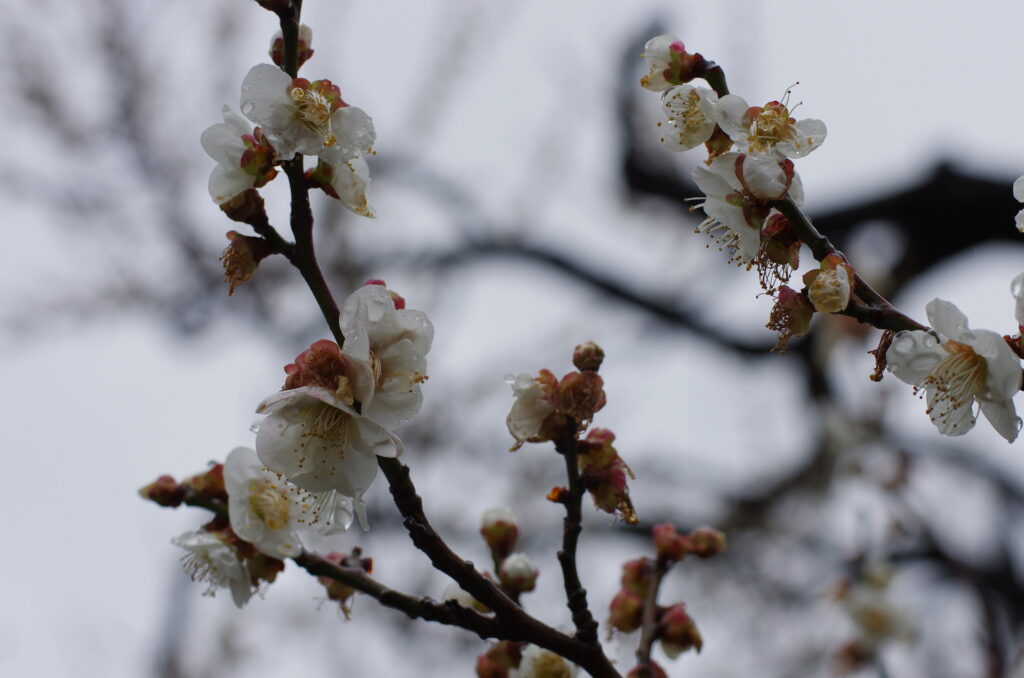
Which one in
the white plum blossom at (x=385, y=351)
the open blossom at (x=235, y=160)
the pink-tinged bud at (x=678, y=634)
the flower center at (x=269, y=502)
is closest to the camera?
the white plum blossom at (x=385, y=351)

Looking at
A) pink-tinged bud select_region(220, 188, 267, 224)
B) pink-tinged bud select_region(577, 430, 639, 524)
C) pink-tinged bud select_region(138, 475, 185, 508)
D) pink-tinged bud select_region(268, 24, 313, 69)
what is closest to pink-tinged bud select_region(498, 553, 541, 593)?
pink-tinged bud select_region(577, 430, 639, 524)

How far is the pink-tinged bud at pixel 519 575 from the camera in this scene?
1093mm

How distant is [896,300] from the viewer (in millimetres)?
3779

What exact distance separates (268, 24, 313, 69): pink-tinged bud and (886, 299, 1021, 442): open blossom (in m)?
0.67

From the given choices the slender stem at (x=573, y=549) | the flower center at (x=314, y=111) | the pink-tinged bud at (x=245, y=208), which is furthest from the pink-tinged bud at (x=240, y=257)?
the slender stem at (x=573, y=549)

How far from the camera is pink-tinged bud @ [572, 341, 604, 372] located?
0.95 meters

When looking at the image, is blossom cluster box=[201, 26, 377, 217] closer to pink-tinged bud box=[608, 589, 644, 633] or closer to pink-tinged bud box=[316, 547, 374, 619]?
pink-tinged bud box=[316, 547, 374, 619]

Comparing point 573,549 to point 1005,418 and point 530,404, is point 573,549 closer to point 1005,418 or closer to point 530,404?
point 530,404

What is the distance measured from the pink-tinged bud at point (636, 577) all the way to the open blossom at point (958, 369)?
45 centimetres

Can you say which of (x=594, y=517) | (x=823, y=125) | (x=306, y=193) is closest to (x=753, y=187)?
(x=823, y=125)

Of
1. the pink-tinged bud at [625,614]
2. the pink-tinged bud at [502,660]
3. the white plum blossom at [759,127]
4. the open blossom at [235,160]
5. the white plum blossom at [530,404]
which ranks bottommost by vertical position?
the pink-tinged bud at [502,660]

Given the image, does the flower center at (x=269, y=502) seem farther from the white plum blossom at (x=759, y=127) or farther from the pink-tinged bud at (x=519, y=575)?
the white plum blossom at (x=759, y=127)

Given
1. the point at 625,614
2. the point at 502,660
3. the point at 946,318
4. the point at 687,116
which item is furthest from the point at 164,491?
the point at 946,318

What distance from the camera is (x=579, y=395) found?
0.94 meters
